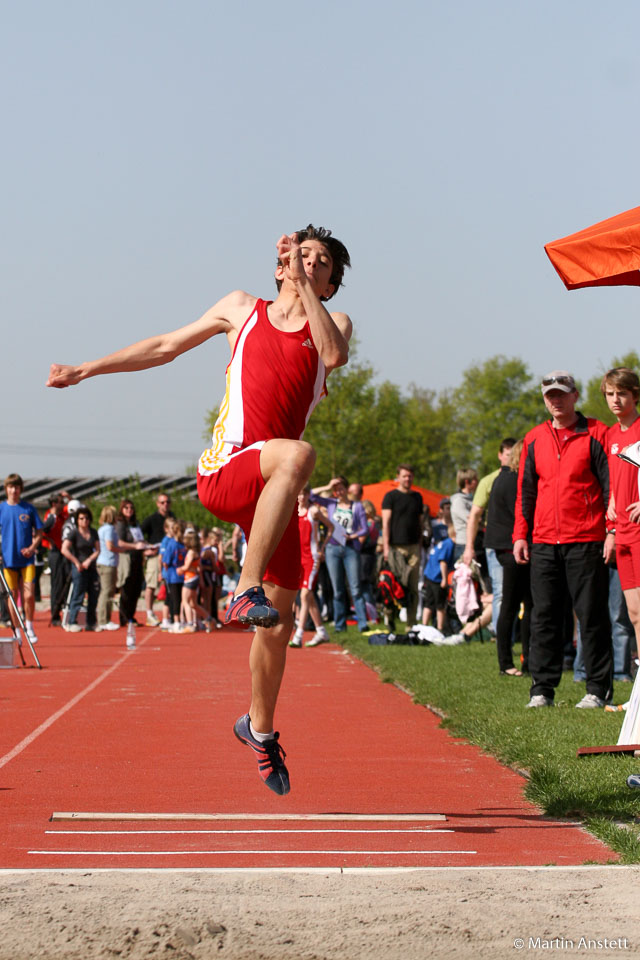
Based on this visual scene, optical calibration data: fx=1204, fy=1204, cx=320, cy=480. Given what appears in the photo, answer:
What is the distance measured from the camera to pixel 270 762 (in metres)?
5.04

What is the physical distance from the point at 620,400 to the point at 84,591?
45.9 feet

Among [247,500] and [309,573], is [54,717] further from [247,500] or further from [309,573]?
[309,573]

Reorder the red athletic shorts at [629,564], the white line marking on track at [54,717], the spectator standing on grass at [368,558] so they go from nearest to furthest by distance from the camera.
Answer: the white line marking on track at [54,717] → the red athletic shorts at [629,564] → the spectator standing on grass at [368,558]

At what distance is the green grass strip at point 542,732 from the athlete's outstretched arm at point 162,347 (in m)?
2.56

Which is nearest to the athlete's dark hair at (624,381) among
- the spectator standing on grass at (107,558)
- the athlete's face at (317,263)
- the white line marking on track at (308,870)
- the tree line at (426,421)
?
the athlete's face at (317,263)

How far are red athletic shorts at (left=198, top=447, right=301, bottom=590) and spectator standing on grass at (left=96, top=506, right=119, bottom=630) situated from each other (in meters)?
15.1

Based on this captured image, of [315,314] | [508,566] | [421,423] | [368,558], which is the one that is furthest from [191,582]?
[421,423]

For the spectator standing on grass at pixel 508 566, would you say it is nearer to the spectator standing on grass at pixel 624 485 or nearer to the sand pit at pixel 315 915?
the spectator standing on grass at pixel 624 485

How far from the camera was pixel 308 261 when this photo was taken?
515cm

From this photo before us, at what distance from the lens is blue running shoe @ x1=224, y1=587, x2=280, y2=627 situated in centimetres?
456

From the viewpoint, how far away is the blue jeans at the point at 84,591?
20156mm

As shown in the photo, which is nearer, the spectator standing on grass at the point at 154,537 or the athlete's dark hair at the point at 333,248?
the athlete's dark hair at the point at 333,248

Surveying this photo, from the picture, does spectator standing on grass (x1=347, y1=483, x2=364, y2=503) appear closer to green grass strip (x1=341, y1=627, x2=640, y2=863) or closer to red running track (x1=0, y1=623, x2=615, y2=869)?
green grass strip (x1=341, y1=627, x2=640, y2=863)

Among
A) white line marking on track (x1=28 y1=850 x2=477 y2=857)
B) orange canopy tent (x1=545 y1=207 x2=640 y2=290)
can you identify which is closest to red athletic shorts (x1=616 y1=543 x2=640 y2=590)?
orange canopy tent (x1=545 y1=207 x2=640 y2=290)
